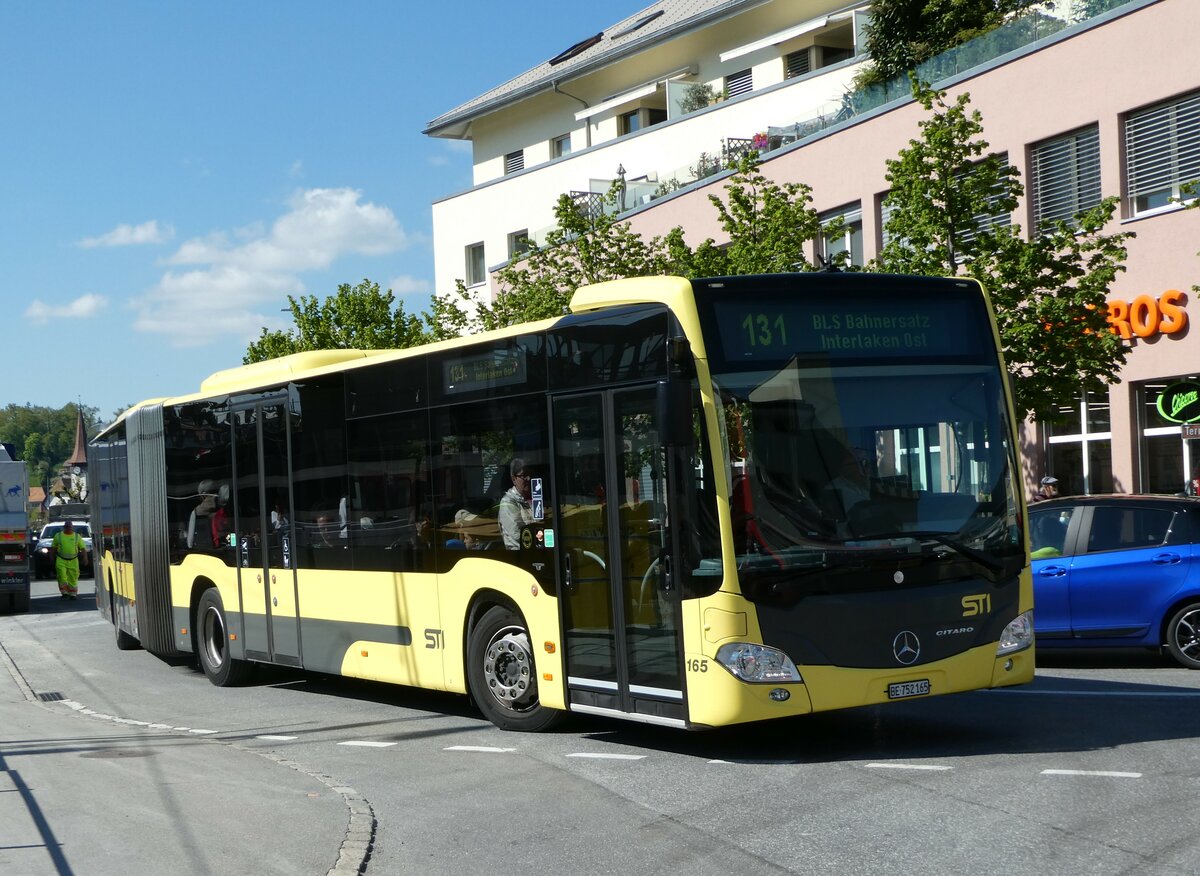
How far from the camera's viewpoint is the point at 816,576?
919cm

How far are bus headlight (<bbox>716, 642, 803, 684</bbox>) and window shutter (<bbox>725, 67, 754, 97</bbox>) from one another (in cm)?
3827

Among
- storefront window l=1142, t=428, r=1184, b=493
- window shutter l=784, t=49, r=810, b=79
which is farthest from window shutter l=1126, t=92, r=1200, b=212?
window shutter l=784, t=49, r=810, b=79

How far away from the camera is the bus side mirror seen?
29.5 ft

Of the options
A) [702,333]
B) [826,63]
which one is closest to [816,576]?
[702,333]

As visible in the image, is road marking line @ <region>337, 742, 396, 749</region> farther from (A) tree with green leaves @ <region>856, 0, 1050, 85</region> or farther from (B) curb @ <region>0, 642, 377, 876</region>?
(A) tree with green leaves @ <region>856, 0, 1050, 85</region>

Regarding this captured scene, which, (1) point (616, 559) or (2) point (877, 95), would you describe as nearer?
(1) point (616, 559)

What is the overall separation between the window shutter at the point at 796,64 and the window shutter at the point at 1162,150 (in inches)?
839

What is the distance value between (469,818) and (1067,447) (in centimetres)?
1992

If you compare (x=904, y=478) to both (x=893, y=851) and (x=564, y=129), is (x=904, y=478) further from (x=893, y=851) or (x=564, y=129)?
(x=564, y=129)

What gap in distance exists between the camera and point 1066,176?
25.5 m

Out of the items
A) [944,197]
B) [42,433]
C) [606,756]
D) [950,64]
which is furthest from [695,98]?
[42,433]

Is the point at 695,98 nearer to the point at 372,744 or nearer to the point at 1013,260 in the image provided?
the point at 1013,260

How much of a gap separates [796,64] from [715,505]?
124 feet

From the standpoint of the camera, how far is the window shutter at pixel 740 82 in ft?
151
